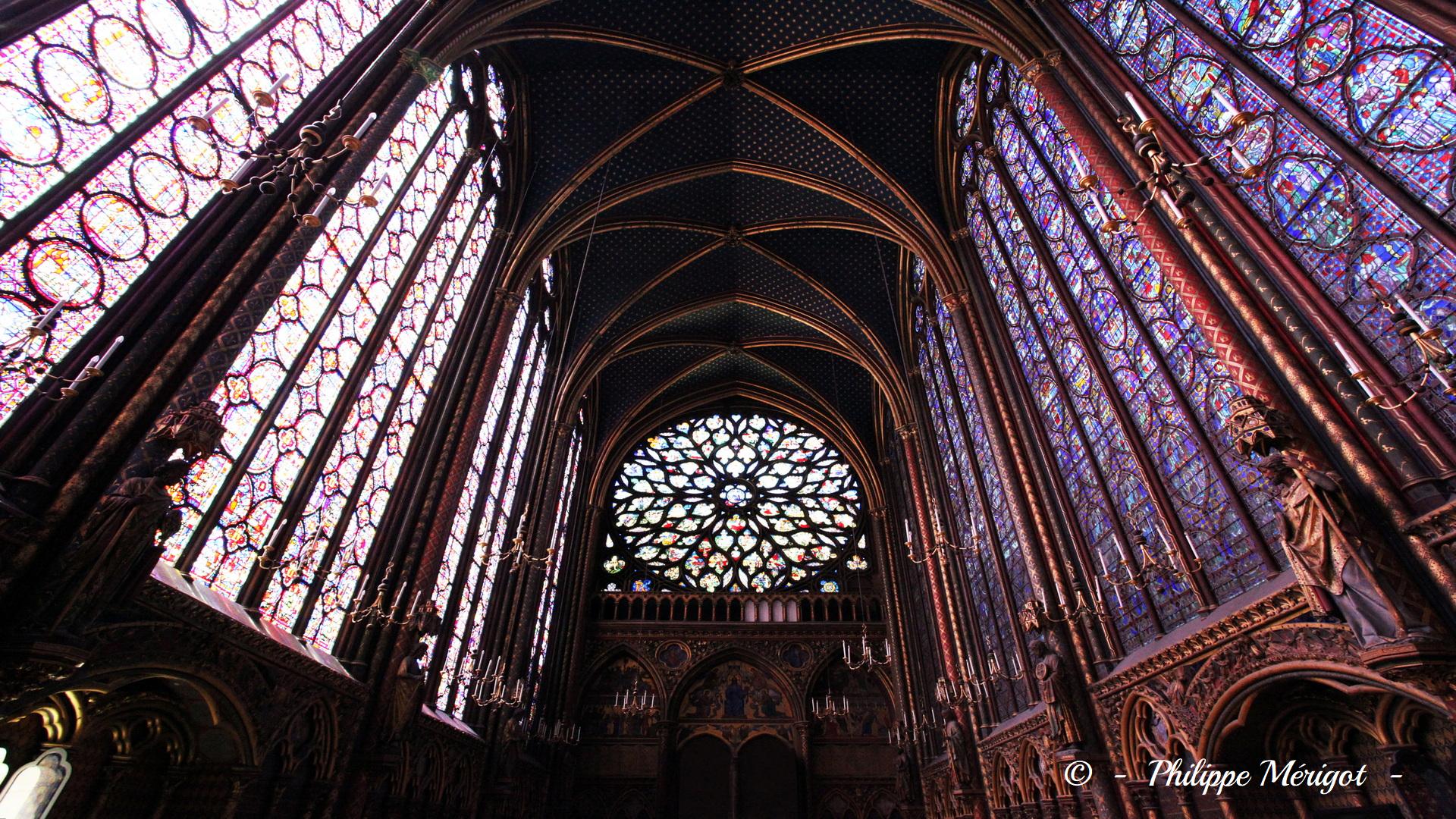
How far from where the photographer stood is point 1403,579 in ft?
14.1

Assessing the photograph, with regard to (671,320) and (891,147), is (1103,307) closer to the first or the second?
(891,147)

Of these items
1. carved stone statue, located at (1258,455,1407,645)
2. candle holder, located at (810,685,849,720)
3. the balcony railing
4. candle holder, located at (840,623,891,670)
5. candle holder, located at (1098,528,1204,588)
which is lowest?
carved stone statue, located at (1258,455,1407,645)

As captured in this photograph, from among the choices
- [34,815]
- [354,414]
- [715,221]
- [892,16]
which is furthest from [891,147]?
[34,815]

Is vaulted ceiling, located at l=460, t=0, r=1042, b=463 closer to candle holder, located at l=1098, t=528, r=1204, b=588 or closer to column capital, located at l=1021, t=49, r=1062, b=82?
column capital, located at l=1021, t=49, r=1062, b=82

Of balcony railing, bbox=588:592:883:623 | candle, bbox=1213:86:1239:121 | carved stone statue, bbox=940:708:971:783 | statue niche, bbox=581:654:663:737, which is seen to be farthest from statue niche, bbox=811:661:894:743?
candle, bbox=1213:86:1239:121

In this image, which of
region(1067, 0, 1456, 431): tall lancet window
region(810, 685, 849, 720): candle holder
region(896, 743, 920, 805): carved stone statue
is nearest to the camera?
region(1067, 0, 1456, 431): tall lancet window

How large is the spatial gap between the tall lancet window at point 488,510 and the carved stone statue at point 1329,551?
34.0 feet

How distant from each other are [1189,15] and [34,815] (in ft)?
40.9

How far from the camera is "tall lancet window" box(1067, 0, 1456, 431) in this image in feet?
15.5

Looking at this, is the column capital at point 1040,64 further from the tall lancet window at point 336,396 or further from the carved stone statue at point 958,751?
the carved stone statue at point 958,751

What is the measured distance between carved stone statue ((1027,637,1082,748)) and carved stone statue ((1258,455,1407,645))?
4.13m

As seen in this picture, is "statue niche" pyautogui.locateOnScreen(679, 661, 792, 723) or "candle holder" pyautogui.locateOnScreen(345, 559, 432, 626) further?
"statue niche" pyautogui.locateOnScreen(679, 661, 792, 723)

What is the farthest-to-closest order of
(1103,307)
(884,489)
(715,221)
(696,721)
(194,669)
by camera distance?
(884,489), (696,721), (715,221), (1103,307), (194,669)

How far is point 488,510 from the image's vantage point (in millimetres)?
14086
